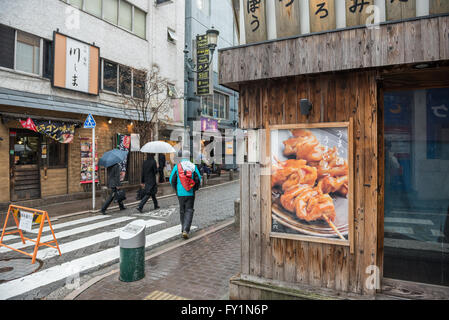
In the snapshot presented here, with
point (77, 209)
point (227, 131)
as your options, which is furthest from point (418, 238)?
point (227, 131)

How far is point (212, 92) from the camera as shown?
2073 cm

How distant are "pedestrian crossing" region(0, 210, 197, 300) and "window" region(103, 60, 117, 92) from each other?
331 inches

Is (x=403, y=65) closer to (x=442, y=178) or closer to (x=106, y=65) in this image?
(x=442, y=178)

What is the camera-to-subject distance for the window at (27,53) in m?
11.9

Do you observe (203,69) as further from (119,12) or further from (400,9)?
(400,9)

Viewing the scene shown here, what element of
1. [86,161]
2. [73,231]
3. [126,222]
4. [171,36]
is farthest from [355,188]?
[171,36]

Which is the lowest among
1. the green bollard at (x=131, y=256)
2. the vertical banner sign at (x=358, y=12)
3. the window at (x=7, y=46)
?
the green bollard at (x=131, y=256)

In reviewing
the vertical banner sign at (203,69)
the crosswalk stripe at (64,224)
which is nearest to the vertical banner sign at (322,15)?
the crosswalk stripe at (64,224)

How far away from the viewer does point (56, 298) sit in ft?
15.2

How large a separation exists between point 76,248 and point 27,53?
928 cm

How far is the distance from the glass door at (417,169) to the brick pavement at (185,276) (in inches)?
134

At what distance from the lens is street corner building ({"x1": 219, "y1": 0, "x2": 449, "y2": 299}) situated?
346 centimetres

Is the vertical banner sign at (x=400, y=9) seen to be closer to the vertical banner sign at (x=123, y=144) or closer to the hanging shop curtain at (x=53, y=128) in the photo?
the hanging shop curtain at (x=53, y=128)

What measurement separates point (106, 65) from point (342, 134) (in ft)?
49.6
